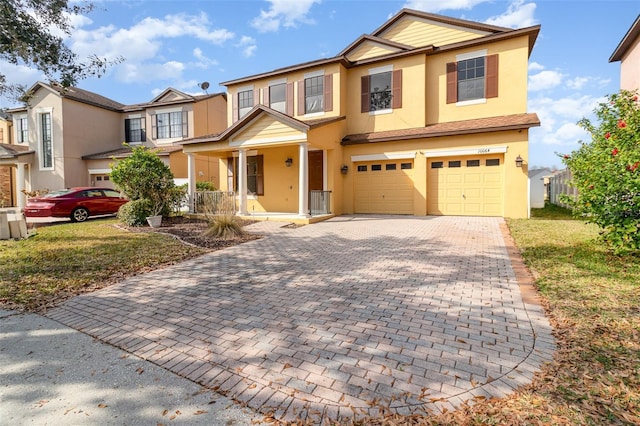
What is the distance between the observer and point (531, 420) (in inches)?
85.6

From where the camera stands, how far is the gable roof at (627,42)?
13.1 m

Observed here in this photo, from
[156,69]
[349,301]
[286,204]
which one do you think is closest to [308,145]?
[286,204]

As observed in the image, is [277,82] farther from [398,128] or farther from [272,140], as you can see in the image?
[398,128]

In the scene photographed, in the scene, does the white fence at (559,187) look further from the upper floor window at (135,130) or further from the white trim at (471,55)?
the upper floor window at (135,130)

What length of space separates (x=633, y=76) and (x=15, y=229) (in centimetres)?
2421

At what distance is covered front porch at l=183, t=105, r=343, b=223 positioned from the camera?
1281cm

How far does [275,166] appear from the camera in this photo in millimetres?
16250

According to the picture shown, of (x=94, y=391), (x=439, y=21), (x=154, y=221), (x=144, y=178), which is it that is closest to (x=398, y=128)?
(x=439, y=21)

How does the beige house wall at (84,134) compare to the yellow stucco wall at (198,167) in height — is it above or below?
above

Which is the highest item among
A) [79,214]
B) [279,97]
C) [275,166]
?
[279,97]

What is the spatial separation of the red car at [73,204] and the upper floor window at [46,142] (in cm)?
994

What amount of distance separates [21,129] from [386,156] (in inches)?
1014

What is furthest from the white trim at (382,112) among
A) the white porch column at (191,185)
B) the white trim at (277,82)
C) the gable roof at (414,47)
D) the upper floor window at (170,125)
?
the upper floor window at (170,125)

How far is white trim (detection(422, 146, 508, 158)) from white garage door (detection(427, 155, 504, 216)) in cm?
30
